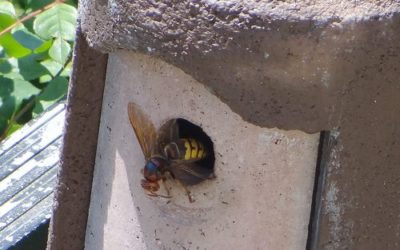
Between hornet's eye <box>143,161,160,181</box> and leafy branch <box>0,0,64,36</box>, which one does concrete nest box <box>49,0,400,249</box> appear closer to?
hornet's eye <box>143,161,160,181</box>

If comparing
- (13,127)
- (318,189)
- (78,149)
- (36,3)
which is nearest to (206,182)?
(318,189)

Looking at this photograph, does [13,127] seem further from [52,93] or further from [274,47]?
[274,47]

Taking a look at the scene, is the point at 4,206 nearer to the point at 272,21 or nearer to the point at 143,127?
the point at 143,127

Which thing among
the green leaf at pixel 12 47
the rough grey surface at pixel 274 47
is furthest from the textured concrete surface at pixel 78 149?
the green leaf at pixel 12 47

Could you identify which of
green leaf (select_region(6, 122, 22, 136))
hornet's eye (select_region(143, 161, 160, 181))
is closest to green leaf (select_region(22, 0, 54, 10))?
green leaf (select_region(6, 122, 22, 136))

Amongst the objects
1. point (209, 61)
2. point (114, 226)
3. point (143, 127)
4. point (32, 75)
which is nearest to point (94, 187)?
point (114, 226)

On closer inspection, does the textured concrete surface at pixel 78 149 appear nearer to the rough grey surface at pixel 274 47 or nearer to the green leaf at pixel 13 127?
the rough grey surface at pixel 274 47

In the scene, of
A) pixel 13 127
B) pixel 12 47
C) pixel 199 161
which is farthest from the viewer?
pixel 13 127
